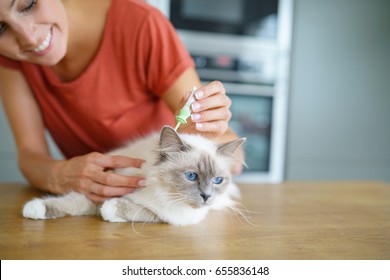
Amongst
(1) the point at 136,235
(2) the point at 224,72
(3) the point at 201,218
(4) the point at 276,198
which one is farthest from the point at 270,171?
(1) the point at 136,235

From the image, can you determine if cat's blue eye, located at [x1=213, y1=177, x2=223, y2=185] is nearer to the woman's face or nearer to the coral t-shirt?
the coral t-shirt

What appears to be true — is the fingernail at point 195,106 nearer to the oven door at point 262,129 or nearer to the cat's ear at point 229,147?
the cat's ear at point 229,147

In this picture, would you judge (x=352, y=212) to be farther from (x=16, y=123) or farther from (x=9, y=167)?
(x=9, y=167)

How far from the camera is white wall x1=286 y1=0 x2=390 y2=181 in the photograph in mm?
2863

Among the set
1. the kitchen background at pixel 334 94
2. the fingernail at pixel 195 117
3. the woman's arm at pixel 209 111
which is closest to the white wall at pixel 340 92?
the kitchen background at pixel 334 94

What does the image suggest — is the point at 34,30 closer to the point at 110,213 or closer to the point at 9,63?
the point at 9,63

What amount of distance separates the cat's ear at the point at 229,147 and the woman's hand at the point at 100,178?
→ 0.23 m

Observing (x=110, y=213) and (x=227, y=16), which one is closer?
(x=110, y=213)

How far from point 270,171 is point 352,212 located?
1.62 meters

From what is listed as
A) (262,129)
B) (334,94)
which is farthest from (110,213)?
(334,94)

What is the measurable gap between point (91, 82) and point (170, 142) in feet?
1.70

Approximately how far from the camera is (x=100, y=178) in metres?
1.00

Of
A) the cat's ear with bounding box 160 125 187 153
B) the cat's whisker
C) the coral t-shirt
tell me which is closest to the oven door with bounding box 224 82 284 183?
the coral t-shirt

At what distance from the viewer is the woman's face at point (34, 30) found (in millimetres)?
972
